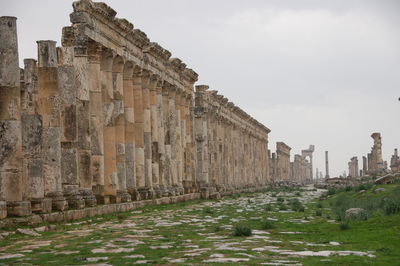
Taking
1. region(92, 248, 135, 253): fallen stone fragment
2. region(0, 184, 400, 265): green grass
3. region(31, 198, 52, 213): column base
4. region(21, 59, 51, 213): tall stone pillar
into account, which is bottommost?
region(0, 184, 400, 265): green grass

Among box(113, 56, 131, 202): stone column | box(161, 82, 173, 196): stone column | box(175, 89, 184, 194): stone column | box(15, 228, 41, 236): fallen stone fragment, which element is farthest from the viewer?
box(175, 89, 184, 194): stone column

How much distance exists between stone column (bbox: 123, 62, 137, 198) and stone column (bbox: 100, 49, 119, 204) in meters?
1.87

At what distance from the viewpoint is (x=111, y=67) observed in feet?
80.5

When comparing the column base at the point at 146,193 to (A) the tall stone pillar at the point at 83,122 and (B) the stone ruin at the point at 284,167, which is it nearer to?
(A) the tall stone pillar at the point at 83,122

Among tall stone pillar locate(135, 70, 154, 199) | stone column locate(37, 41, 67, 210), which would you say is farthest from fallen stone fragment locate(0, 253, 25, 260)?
tall stone pillar locate(135, 70, 154, 199)

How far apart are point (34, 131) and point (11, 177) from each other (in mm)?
2035

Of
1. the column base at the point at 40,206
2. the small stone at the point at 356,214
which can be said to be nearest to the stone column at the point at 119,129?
the column base at the point at 40,206

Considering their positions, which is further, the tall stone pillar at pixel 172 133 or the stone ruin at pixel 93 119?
the tall stone pillar at pixel 172 133

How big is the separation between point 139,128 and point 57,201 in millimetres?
10198

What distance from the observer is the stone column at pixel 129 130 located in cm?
2627

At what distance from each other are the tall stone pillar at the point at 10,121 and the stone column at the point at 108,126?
732cm

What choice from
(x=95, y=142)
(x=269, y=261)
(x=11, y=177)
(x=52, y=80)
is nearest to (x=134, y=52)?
(x=95, y=142)

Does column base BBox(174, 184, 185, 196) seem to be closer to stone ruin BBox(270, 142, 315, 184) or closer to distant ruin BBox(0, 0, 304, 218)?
distant ruin BBox(0, 0, 304, 218)

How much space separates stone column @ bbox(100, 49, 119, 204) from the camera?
2384 centimetres
